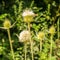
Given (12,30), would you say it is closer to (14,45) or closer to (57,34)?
(14,45)

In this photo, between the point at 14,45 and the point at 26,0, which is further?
the point at 26,0

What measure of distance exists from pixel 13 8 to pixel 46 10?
49 centimetres

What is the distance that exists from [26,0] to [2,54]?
0.92 metres

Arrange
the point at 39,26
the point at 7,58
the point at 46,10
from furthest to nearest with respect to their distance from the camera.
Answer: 1. the point at 46,10
2. the point at 39,26
3. the point at 7,58

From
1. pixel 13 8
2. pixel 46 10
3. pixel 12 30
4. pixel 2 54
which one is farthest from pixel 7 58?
pixel 46 10

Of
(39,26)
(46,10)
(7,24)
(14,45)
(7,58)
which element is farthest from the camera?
(46,10)

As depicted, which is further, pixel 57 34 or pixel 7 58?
pixel 57 34

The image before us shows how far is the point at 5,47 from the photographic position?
3.29 metres

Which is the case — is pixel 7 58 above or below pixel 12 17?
below

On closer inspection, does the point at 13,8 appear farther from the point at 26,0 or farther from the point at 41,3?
the point at 41,3

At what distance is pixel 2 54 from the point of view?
318 centimetres

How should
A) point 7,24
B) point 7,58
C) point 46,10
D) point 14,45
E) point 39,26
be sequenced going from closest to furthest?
1. point 7,24
2. point 7,58
3. point 14,45
4. point 39,26
5. point 46,10

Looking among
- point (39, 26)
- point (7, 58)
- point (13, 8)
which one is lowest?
point (7, 58)

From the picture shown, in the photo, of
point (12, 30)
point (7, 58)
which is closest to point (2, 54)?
point (7, 58)
